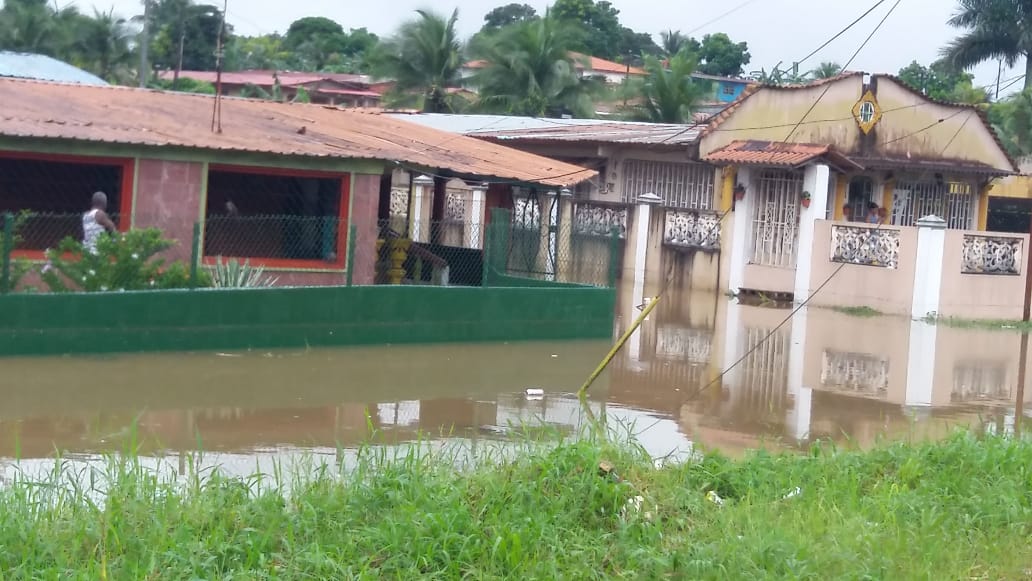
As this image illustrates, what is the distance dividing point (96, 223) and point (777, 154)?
13.2 m

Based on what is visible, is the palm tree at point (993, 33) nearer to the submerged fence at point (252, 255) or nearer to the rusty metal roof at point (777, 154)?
the rusty metal roof at point (777, 154)

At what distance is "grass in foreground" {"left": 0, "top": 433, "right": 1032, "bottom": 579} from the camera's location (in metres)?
5.91

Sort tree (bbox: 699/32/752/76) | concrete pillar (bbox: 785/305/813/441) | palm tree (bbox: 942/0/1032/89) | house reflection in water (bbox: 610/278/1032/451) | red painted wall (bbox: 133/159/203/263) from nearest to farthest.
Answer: concrete pillar (bbox: 785/305/813/441)
house reflection in water (bbox: 610/278/1032/451)
red painted wall (bbox: 133/159/203/263)
palm tree (bbox: 942/0/1032/89)
tree (bbox: 699/32/752/76)

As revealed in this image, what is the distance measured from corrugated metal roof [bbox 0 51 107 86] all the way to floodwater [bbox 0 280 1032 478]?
48.9ft

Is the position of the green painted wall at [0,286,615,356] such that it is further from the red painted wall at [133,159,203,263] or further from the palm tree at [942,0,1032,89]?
the palm tree at [942,0,1032,89]

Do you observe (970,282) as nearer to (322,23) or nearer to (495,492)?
(495,492)

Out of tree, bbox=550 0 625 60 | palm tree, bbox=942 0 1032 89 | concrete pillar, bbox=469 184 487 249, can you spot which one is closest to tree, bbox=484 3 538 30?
tree, bbox=550 0 625 60

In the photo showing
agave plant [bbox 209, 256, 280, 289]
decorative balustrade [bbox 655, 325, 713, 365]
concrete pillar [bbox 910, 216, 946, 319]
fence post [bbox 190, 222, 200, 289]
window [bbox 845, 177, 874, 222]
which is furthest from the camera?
window [bbox 845, 177, 874, 222]

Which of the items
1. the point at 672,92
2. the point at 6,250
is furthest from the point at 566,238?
the point at 6,250

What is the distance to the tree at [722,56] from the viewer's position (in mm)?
77438

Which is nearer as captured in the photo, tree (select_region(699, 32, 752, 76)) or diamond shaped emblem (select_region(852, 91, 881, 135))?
diamond shaped emblem (select_region(852, 91, 881, 135))

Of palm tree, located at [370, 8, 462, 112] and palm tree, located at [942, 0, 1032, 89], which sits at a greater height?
palm tree, located at [942, 0, 1032, 89]

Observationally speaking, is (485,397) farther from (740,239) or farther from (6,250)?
(740,239)

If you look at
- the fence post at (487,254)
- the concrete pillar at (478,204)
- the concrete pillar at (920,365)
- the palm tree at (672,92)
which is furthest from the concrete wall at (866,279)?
the palm tree at (672,92)
